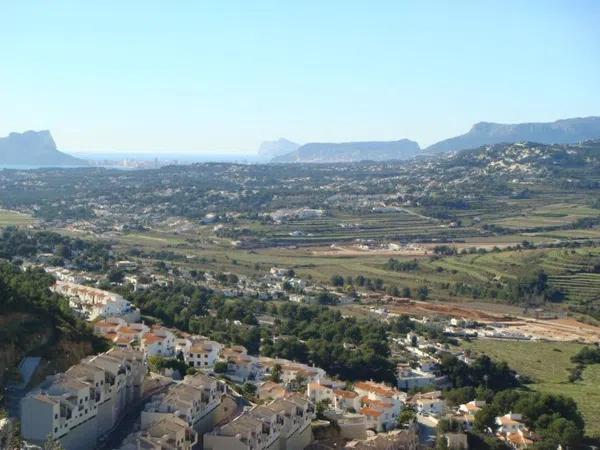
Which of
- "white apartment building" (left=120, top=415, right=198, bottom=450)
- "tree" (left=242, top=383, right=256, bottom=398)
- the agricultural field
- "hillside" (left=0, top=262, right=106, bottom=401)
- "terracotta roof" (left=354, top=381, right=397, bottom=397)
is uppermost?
"hillside" (left=0, top=262, right=106, bottom=401)

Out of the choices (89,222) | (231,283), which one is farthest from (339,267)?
(89,222)

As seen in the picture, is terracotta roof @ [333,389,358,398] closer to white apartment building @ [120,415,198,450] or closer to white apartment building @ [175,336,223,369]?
white apartment building @ [175,336,223,369]

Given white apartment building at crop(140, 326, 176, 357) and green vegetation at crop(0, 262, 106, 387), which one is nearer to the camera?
green vegetation at crop(0, 262, 106, 387)

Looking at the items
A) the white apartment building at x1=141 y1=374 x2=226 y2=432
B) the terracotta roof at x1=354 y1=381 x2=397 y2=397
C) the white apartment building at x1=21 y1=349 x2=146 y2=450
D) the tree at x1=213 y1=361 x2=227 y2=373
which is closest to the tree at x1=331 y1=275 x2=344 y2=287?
the terracotta roof at x1=354 y1=381 x2=397 y2=397

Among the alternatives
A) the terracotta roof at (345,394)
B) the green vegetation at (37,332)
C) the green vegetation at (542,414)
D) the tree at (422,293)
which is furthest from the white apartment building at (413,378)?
the tree at (422,293)

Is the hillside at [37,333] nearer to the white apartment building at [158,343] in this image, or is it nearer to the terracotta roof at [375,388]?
the white apartment building at [158,343]

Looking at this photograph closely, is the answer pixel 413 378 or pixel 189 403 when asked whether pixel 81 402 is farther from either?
pixel 413 378
